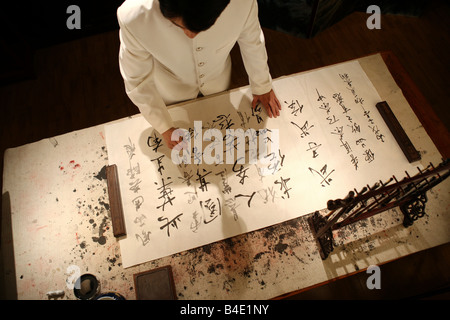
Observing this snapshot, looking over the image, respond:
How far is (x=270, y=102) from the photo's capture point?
3.84ft

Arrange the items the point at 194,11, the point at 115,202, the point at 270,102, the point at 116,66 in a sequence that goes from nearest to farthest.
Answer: the point at 194,11 < the point at 115,202 < the point at 270,102 < the point at 116,66

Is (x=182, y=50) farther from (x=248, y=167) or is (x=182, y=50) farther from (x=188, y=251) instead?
(x=188, y=251)

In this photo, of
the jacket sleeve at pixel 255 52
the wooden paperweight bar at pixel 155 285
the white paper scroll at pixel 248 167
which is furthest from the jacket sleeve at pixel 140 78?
the wooden paperweight bar at pixel 155 285

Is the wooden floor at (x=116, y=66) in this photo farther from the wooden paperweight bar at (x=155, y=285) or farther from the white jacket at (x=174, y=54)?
the wooden paperweight bar at (x=155, y=285)

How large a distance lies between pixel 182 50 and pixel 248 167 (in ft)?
1.71

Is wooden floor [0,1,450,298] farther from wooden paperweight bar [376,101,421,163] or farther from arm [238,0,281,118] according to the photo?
wooden paperweight bar [376,101,421,163]

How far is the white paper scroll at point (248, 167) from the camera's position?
100cm

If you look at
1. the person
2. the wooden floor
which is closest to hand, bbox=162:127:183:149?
the person

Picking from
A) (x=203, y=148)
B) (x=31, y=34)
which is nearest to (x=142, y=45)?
(x=203, y=148)

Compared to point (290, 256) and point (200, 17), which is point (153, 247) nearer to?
point (290, 256)

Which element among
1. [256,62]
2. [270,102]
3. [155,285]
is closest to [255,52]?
[256,62]

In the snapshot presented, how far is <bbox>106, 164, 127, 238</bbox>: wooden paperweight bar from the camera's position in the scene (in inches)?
38.3

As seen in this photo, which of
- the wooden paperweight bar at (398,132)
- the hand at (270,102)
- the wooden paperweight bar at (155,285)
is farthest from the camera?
the hand at (270,102)

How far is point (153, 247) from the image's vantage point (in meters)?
0.97
